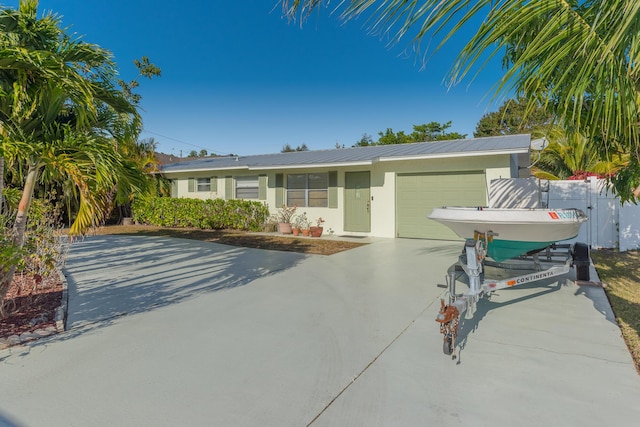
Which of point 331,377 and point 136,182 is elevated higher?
point 136,182

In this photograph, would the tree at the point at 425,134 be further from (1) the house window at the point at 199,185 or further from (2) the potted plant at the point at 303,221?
(2) the potted plant at the point at 303,221

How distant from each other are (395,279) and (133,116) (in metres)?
4.73

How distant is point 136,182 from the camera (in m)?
3.92

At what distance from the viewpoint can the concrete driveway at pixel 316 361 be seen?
231 centimetres

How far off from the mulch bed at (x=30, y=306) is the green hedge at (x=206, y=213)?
309 inches

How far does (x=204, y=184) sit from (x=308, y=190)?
560cm

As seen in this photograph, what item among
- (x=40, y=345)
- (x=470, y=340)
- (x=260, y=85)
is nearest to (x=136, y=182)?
(x=40, y=345)

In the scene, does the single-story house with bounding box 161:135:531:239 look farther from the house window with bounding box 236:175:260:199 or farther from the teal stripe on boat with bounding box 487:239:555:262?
the teal stripe on boat with bounding box 487:239:555:262

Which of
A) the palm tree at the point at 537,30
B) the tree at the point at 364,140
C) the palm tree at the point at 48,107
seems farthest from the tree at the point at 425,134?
the palm tree at the point at 537,30

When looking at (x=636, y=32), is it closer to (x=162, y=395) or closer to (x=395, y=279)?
(x=162, y=395)

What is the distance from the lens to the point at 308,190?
1335cm

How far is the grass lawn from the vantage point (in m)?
3.64

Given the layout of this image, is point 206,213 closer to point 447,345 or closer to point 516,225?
point 516,225

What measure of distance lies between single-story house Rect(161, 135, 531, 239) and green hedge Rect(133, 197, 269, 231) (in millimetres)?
925
